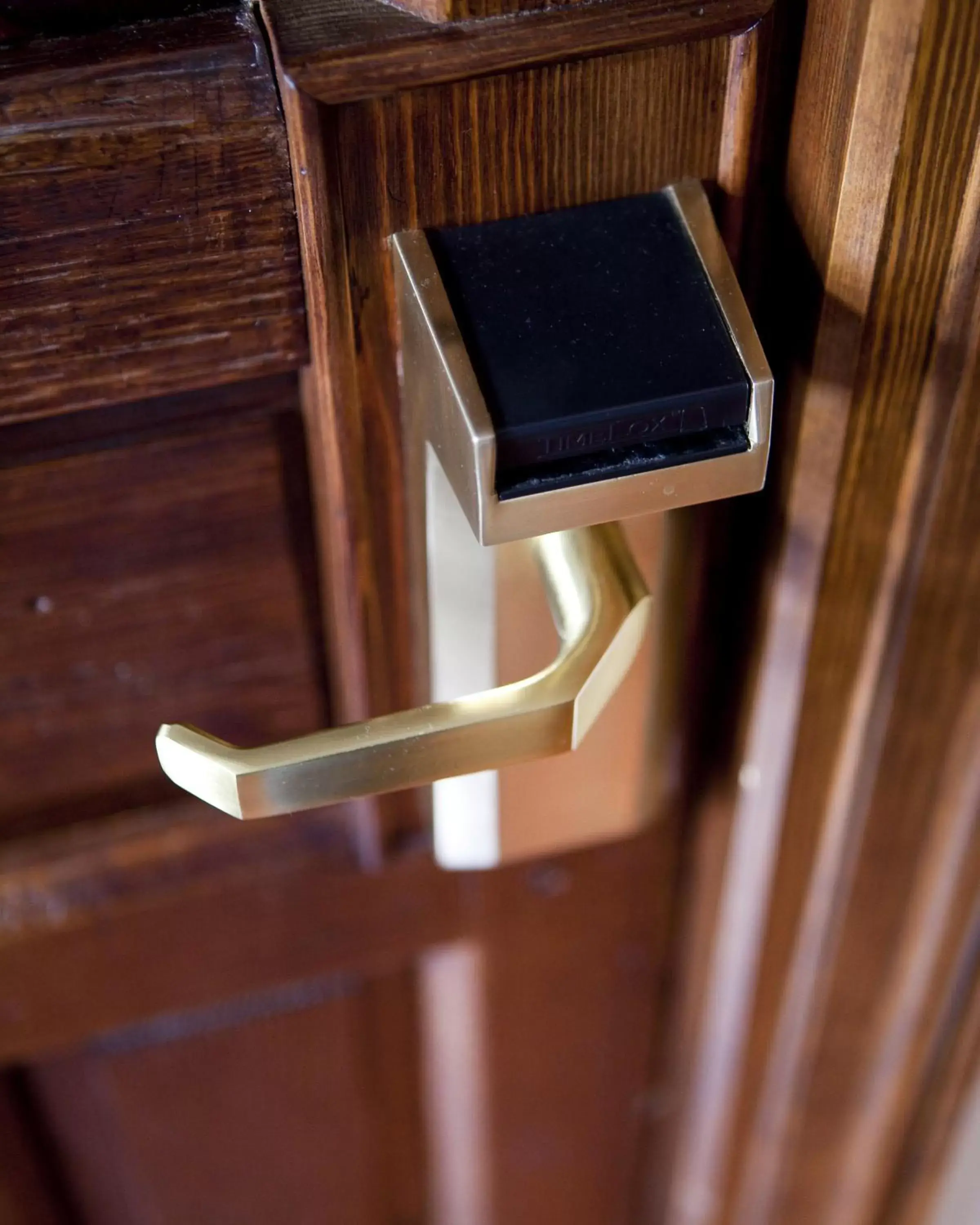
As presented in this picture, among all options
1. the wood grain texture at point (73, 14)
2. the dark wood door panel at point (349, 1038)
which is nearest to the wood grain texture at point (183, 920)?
the dark wood door panel at point (349, 1038)

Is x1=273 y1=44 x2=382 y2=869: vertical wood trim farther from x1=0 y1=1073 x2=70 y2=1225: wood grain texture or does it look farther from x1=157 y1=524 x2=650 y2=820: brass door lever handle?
x1=0 y1=1073 x2=70 y2=1225: wood grain texture

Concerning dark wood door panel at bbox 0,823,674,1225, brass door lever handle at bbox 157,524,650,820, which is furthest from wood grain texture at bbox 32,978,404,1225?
brass door lever handle at bbox 157,524,650,820

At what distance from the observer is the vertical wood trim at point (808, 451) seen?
0.24 m

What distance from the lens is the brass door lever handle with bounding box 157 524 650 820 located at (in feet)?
0.86

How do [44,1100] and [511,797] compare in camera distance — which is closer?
[511,797]

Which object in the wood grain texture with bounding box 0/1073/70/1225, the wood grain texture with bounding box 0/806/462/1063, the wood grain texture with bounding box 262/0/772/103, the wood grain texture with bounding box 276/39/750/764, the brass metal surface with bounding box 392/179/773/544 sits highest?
the wood grain texture with bounding box 262/0/772/103

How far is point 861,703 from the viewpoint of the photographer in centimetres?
37

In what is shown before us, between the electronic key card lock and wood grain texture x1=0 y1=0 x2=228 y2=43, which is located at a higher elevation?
wood grain texture x1=0 y1=0 x2=228 y2=43

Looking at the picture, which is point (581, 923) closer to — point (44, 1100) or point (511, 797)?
point (511, 797)

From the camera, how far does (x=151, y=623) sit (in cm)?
34

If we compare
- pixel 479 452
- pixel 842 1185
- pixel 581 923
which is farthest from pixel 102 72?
pixel 842 1185

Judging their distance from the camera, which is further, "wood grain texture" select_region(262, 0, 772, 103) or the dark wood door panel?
the dark wood door panel

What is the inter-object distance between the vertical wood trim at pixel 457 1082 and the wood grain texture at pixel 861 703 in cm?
9

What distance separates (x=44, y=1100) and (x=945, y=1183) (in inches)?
17.3
